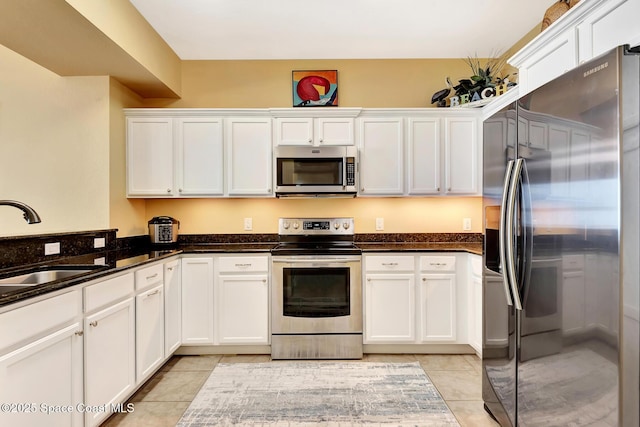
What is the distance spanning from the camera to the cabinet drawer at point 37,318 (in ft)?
4.47

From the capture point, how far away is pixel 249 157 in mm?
3357

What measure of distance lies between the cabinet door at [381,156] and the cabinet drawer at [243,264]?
1.09 m

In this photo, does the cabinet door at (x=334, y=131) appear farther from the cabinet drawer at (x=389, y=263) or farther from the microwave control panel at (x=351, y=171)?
the cabinet drawer at (x=389, y=263)

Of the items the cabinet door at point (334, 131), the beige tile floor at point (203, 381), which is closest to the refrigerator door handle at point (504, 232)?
the beige tile floor at point (203, 381)

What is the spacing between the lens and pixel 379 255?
308cm

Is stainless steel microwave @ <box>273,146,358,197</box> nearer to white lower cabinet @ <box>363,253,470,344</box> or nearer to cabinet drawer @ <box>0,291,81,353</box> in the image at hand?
white lower cabinet @ <box>363,253,470,344</box>

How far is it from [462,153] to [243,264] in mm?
2231

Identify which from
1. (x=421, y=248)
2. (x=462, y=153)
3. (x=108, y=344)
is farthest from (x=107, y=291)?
(x=462, y=153)

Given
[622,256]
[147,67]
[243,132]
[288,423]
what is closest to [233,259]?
[243,132]

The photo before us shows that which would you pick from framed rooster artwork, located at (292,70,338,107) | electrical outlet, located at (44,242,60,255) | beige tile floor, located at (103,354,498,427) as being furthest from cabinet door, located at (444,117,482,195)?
electrical outlet, located at (44,242,60,255)

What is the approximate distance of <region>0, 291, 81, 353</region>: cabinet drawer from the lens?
4.47 ft

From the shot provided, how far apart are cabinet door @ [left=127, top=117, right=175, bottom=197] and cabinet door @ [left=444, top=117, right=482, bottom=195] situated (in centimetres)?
257

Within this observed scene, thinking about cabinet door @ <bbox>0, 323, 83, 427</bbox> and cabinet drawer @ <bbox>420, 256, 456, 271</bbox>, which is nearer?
cabinet door @ <bbox>0, 323, 83, 427</bbox>

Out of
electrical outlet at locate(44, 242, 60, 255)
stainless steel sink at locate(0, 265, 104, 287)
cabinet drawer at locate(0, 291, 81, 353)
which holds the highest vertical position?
electrical outlet at locate(44, 242, 60, 255)
